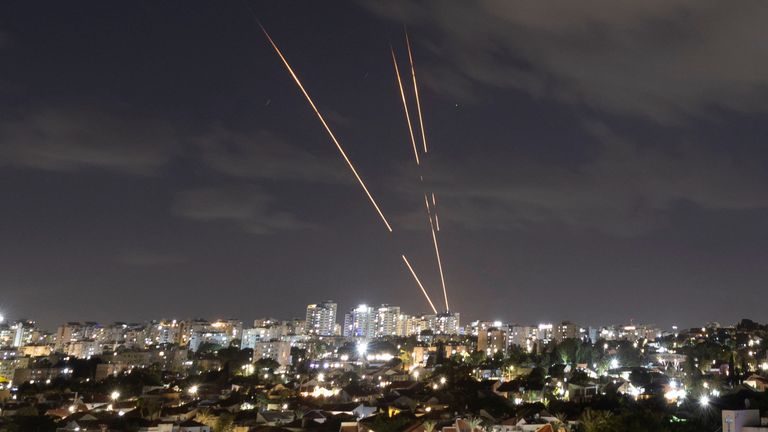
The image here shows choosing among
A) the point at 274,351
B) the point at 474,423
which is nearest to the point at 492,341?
the point at 274,351

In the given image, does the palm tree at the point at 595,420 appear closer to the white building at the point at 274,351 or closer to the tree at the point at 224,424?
the tree at the point at 224,424

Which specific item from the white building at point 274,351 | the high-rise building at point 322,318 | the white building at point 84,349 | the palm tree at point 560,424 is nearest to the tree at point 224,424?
the palm tree at point 560,424

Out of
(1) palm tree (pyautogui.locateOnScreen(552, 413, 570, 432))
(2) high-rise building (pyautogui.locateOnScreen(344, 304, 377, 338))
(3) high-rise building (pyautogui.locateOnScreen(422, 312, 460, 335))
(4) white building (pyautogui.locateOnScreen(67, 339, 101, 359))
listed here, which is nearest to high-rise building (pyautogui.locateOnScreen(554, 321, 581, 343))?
(3) high-rise building (pyautogui.locateOnScreen(422, 312, 460, 335))

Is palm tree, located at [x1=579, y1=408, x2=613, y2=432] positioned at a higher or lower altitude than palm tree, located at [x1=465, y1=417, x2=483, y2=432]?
higher

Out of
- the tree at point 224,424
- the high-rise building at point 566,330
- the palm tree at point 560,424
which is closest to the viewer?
the palm tree at point 560,424

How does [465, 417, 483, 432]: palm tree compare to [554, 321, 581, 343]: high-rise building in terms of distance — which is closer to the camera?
[465, 417, 483, 432]: palm tree

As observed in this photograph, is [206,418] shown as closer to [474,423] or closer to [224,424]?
[224,424]

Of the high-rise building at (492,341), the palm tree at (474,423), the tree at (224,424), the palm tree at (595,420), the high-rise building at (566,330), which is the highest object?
the high-rise building at (566,330)

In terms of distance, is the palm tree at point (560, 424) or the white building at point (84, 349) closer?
the palm tree at point (560, 424)

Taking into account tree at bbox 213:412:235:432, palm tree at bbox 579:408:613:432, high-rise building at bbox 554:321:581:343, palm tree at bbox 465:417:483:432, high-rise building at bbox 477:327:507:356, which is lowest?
tree at bbox 213:412:235:432

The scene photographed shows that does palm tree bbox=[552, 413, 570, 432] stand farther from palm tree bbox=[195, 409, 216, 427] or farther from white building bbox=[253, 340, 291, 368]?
white building bbox=[253, 340, 291, 368]
